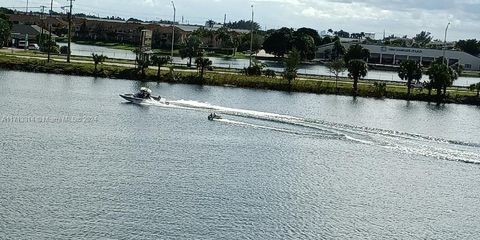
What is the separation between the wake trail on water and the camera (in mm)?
52781

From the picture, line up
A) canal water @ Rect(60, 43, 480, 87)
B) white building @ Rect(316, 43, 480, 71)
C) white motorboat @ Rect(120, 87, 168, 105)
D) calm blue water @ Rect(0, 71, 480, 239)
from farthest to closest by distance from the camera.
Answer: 1. white building @ Rect(316, 43, 480, 71)
2. canal water @ Rect(60, 43, 480, 87)
3. white motorboat @ Rect(120, 87, 168, 105)
4. calm blue water @ Rect(0, 71, 480, 239)

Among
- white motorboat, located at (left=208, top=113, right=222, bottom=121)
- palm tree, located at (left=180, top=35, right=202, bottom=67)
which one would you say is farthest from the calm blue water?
palm tree, located at (left=180, top=35, right=202, bottom=67)

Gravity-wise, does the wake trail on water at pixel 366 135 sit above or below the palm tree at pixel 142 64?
below

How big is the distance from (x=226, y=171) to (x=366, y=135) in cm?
1872

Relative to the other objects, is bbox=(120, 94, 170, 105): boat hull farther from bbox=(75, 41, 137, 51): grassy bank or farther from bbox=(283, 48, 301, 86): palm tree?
bbox=(75, 41, 137, 51): grassy bank

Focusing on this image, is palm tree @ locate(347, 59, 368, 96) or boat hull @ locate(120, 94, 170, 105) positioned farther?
palm tree @ locate(347, 59, 368, 96)

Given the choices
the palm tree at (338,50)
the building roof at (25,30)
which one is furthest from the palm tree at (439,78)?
the palm tree at (338,50)

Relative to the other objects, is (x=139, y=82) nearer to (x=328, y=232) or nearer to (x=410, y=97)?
(x=410, y=97)

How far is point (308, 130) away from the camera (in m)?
58.6

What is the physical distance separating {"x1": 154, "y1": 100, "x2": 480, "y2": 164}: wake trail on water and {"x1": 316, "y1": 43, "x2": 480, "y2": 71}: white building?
344 feet

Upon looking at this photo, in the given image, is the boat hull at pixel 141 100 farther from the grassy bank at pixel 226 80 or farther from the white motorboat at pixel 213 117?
the grassy bank at pixel 226 80

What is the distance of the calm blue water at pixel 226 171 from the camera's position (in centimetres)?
3288

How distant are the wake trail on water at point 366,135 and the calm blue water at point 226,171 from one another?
5.9 inches

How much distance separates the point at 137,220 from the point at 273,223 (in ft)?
20.3
